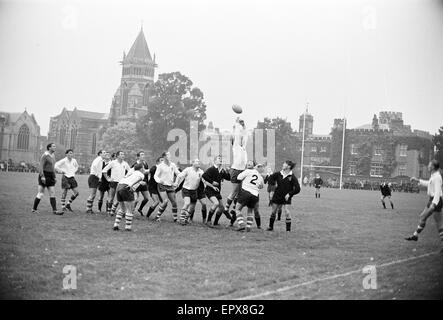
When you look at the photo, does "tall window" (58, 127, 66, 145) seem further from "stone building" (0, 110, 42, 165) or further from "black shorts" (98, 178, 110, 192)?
"black shorts" (98, 178, 110, 192)

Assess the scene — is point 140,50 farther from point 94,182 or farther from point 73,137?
point 94,182

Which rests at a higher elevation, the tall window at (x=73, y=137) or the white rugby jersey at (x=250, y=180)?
the tall window at (x=73, y=137)

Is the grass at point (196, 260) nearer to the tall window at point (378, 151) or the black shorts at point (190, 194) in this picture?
the black shorts at point (190, 194)

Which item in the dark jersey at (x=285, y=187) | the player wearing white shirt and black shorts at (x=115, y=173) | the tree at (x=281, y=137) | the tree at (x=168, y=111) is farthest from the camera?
the tree at (x=281, y=137)

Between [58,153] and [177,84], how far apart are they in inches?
1568

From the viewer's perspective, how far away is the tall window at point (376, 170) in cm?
7911

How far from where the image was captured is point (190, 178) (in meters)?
15.7

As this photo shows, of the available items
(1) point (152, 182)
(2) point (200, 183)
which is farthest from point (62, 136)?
(2) point (200, 183)

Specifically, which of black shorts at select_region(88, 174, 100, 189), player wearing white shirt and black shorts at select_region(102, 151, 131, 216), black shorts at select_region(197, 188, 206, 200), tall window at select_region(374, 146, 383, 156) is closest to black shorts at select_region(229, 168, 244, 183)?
black shorts at select_region(197, 188, 206, 200)

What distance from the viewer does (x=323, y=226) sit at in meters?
17.2

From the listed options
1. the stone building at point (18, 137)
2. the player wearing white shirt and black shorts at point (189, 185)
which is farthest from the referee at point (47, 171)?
the stone building at point (18, 137)

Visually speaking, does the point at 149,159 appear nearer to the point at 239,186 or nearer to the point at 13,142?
the point at 13,142

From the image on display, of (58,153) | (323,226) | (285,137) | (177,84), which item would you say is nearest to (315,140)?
(285,137)
